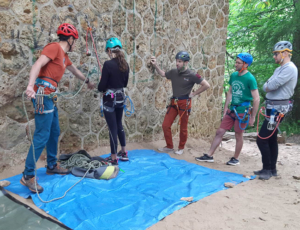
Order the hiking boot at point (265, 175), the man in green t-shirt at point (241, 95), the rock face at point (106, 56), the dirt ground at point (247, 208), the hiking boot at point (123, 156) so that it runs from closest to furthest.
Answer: the dirt ground at point (247, 208)
the rock face at point (106, 56)
the hiking boot at point (265, 175)
the man in green t-shirt at point (241, 95)
the hiking boot at point (123, 156)

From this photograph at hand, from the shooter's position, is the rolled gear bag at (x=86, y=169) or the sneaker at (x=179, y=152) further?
the sneaker at (x=179, y=152)

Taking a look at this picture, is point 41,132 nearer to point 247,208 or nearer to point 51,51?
point 51,51

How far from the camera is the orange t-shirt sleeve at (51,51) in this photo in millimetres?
2674

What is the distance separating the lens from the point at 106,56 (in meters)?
4.20

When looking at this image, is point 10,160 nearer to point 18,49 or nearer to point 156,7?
point 18,49

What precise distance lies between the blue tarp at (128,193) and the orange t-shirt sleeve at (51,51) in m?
1.43

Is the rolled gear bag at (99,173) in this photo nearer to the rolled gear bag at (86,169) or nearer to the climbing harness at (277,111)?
the rolled gear bag at (86,169)

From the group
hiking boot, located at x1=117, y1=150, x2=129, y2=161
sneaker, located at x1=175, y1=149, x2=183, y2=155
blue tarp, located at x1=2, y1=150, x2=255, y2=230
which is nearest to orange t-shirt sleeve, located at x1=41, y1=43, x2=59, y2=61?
blue tarp, located at x1=2, y1=150, x2=255, y2=230

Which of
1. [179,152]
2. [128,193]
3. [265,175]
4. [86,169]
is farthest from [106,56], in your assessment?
[265,175]

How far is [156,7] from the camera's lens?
487cm

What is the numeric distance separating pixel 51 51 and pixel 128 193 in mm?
1762

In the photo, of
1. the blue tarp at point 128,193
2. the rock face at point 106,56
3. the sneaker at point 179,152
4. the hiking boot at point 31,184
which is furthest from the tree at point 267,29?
the hiking boot at point 31,184

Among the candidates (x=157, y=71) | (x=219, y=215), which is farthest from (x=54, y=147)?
(x=157, y=71)

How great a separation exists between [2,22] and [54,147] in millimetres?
1588
